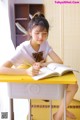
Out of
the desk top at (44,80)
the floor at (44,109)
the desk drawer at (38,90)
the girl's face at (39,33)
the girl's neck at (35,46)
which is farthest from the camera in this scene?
the floor at (44,109)

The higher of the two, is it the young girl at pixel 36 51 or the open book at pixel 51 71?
the young girl at pixel 36 51

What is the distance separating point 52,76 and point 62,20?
1209mm

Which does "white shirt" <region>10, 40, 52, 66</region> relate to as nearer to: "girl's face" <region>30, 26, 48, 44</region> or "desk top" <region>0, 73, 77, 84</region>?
"girl's face" <region>30, 26, 48, 44</region>

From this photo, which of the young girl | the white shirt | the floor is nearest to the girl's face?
the young girl

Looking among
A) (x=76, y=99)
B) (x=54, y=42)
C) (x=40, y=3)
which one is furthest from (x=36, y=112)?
(x=40, y=3)

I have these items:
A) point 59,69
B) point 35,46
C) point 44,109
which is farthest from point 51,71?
point 44,109

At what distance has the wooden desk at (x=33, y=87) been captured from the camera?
129 centimetres

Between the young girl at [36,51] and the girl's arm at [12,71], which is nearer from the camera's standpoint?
the girl's arm at [12,71]

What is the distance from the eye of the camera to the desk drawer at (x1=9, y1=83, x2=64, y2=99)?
137cm

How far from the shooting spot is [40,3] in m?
2.91

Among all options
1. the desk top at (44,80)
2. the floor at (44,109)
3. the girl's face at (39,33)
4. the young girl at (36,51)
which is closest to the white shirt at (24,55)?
the young girl at (36,51)

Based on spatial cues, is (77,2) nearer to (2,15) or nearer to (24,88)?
(2,15)

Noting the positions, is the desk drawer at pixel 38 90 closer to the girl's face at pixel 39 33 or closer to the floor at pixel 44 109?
the girl's face at pixel 39 33

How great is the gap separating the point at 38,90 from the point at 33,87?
0.11ft
